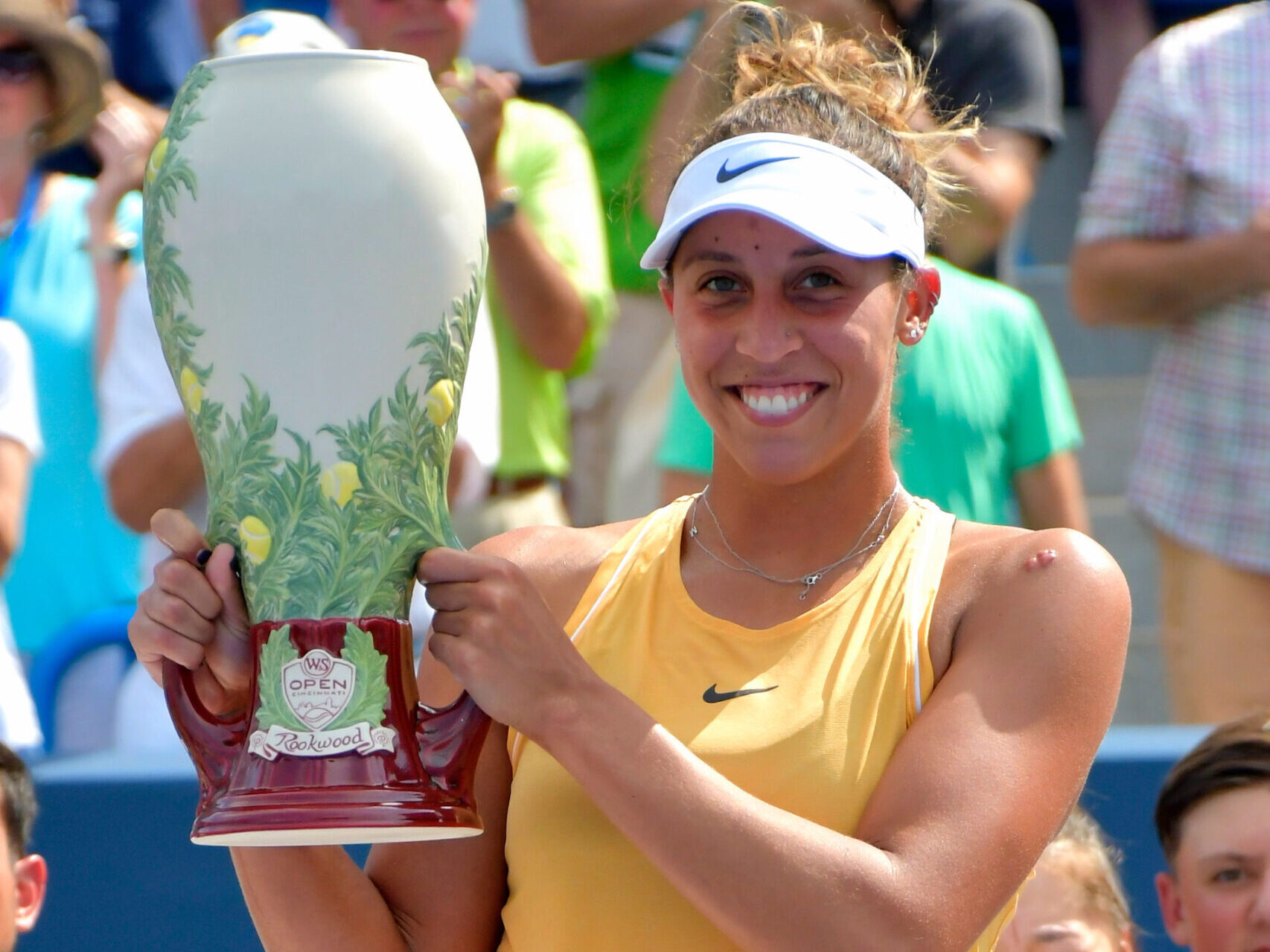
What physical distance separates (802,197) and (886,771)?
1.72 feet

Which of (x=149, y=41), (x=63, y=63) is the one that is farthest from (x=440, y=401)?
(x=149, y=41)

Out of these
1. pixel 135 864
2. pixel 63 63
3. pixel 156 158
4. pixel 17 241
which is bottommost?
pixel 135 864

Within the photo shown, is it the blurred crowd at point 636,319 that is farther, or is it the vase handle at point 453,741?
the blurred crowd at point 636,319

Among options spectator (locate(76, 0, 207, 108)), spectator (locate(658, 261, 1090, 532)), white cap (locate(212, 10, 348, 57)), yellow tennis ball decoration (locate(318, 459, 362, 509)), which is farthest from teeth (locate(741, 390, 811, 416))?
spectator (locate(76, 0, 207, 108))

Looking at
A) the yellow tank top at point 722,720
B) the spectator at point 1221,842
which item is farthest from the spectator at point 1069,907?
the yellow tank top at point 722,720

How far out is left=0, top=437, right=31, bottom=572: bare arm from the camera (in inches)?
124

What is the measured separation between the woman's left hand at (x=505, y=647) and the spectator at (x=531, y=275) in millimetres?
1826

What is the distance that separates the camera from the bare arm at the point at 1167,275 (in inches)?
A: 129

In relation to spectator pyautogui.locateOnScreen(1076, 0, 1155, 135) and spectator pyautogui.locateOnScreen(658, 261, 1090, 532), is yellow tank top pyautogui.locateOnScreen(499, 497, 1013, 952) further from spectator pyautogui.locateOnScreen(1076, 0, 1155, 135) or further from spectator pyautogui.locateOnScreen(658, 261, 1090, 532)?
spectator pyautogui.locateOnScreen(1076, 0, 1155, 135)

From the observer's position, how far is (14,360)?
3260 mm

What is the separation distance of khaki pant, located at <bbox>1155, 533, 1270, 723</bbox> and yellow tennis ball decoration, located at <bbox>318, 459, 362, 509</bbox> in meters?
1.89

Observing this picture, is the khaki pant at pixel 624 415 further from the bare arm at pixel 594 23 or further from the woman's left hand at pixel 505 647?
the woman's left hand at pixel 505 647

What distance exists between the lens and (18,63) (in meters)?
3.63

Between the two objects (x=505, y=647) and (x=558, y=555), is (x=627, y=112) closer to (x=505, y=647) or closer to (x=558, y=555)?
(x=558, y=555)
